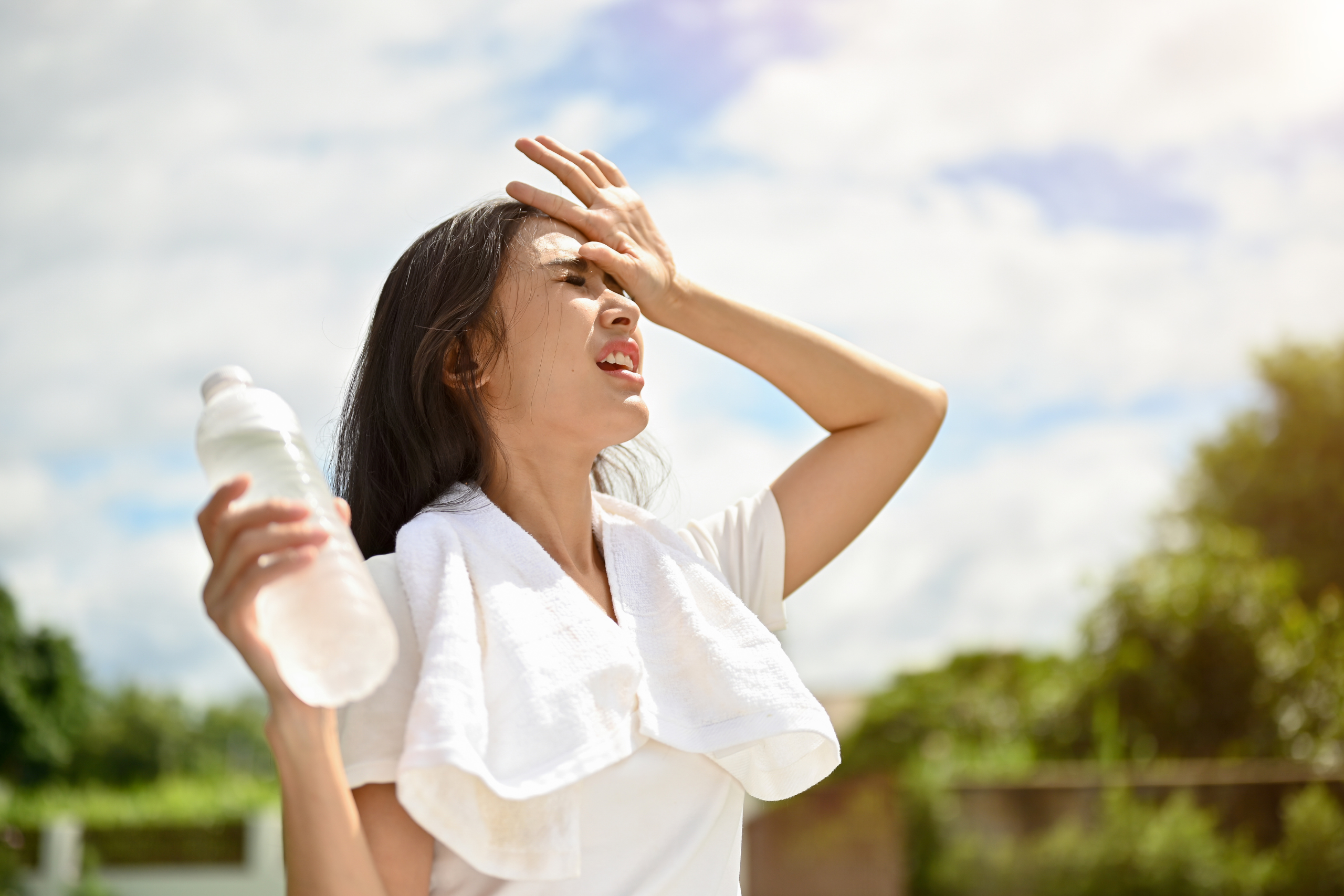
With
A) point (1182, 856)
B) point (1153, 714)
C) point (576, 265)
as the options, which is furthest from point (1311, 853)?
point (576, 265)

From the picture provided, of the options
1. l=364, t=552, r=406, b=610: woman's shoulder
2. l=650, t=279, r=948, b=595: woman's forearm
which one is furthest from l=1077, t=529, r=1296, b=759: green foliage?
l=364, t=552, r=406, b=610: woman's shoulder

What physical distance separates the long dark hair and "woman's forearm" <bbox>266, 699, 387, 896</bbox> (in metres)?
0.61

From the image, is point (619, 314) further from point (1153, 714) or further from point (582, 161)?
point (1153, 714)

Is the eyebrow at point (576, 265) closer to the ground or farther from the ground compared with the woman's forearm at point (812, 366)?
farther from the ground

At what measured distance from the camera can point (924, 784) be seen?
10.3 metres

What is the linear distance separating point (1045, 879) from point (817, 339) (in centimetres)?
814

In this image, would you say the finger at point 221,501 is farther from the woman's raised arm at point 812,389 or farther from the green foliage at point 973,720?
the green foliage at point 973,720

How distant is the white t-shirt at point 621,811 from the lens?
1.42 meters

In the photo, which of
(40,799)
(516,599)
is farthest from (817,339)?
(40,799)

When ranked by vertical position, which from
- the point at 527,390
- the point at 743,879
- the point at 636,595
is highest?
the point at 527,390

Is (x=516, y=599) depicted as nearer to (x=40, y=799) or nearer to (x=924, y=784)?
(x=924, y=784)

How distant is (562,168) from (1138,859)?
324 inches

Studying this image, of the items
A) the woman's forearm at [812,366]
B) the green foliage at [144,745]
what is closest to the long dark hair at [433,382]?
the woman's forearm at [812,366]

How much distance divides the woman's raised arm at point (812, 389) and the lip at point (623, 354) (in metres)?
0.14
